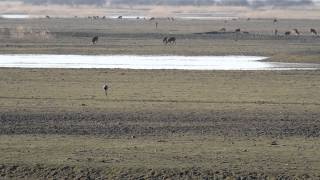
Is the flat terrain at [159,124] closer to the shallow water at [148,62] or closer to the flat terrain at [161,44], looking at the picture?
the shallow water at [148,62]

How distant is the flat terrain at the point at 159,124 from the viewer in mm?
15969

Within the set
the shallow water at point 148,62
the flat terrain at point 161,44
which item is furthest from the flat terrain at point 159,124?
the flat terrain at point 161,44

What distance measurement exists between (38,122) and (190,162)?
6.27m

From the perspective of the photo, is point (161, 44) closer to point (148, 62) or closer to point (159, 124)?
point (148, 62)

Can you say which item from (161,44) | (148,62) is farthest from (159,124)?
(161,44)

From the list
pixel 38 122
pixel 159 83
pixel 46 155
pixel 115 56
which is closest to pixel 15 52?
pixel 115 56

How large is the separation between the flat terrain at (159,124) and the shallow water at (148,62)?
2884 millimetres

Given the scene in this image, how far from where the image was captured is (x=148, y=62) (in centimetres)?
4097

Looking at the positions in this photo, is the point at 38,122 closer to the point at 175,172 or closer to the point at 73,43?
the point at 175,172

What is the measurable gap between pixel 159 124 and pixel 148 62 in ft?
64.7

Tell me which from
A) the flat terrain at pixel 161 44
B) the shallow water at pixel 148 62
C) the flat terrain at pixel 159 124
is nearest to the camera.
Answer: the flat terrain at pixel 159 124

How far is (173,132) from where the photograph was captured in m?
20.2

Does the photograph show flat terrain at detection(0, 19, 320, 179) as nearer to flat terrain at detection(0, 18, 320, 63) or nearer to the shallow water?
the shallow water

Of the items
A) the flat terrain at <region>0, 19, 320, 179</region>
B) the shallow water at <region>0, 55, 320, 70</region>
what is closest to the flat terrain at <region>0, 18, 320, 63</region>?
the shallow water at <region>0, 55, 320, 70</region>
